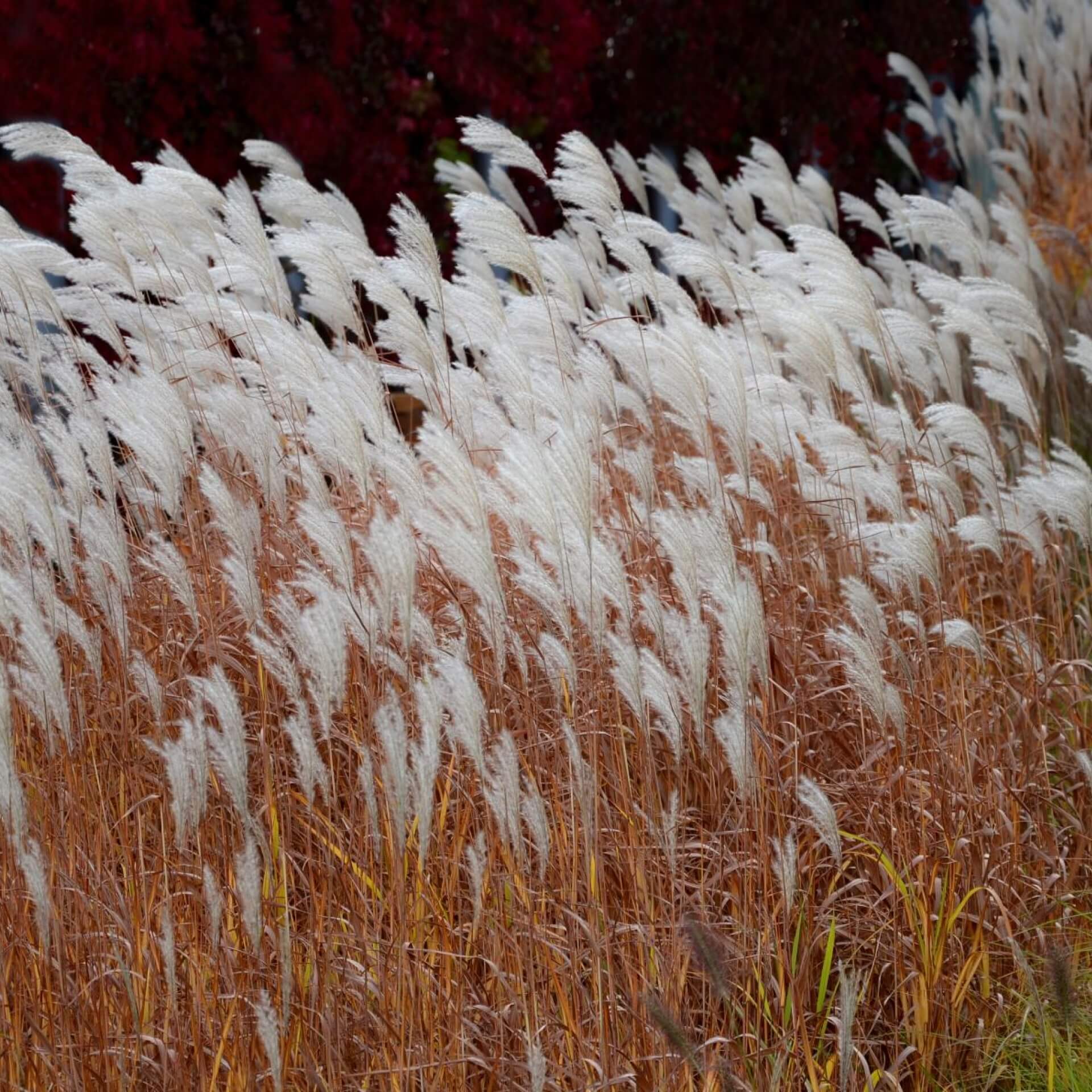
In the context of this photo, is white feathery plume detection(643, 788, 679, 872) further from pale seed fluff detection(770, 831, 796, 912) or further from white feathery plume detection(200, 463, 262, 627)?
white feathery plume detection(200, 463, 262, 627)

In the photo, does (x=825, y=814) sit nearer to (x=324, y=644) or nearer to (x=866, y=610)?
(x=866, y=610)

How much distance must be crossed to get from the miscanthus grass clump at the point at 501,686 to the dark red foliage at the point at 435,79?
5.20ft

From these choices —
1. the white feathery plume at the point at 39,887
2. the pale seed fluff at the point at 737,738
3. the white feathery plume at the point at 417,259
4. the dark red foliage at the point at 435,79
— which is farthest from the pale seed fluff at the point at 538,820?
the dark red foliage at the point at 435,79

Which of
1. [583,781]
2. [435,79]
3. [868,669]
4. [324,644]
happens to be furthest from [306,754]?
[435,79]

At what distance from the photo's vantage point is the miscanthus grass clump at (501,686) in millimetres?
2088

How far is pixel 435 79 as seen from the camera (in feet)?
19.9

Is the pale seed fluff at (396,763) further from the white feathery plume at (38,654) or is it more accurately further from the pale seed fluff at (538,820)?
the white feathery plume at (38,654)

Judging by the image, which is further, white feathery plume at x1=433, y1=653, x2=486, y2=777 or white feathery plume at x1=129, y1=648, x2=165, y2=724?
white feathery plume at x1=129, y1=648, x2=165, y2=724

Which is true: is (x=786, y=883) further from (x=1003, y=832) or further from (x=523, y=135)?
(x=523, y=135)

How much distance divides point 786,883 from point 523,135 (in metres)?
4.73

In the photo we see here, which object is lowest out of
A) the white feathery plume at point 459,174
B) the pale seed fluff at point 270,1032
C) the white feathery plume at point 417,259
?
the pale seed fluff at point 270,1032

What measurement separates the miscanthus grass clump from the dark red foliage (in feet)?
5.20

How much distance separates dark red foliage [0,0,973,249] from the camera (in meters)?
4.86

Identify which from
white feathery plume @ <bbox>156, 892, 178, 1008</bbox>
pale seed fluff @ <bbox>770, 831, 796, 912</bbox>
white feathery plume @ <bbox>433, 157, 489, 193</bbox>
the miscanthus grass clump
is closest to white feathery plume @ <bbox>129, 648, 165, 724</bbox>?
the miscanthus grass clump
